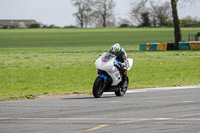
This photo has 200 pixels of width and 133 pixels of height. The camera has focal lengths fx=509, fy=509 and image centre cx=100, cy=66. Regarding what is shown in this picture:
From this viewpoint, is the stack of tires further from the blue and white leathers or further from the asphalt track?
the blue and white leathers

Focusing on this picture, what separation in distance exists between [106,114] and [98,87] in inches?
119

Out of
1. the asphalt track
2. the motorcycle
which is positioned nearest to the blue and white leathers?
the motorcycle

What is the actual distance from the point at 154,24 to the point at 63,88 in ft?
411

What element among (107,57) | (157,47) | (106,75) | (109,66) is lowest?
(157,47)

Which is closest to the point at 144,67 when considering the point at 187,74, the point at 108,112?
the point at 187,74

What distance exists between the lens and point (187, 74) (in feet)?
75.9

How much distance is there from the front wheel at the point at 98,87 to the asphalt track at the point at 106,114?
192mm

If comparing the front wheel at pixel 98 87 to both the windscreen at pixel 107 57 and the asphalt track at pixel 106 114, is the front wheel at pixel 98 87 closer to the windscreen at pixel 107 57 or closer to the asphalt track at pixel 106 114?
the asphalt track at pixel 106 114

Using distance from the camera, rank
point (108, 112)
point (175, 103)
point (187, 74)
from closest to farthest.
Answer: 1. point (108, 112)
2. point (175, 103)
3. point (187, 74)

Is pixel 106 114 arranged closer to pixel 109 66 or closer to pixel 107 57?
pixel 109 66

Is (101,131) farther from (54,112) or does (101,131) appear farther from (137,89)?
(137,89)

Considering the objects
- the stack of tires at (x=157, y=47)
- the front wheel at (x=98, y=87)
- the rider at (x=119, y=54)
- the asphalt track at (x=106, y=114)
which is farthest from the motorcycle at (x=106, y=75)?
the stack of tires at (x=157, y=47)

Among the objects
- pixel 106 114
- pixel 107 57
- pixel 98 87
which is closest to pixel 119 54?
pixel 107 57

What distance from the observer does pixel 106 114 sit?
11047 millimetres
